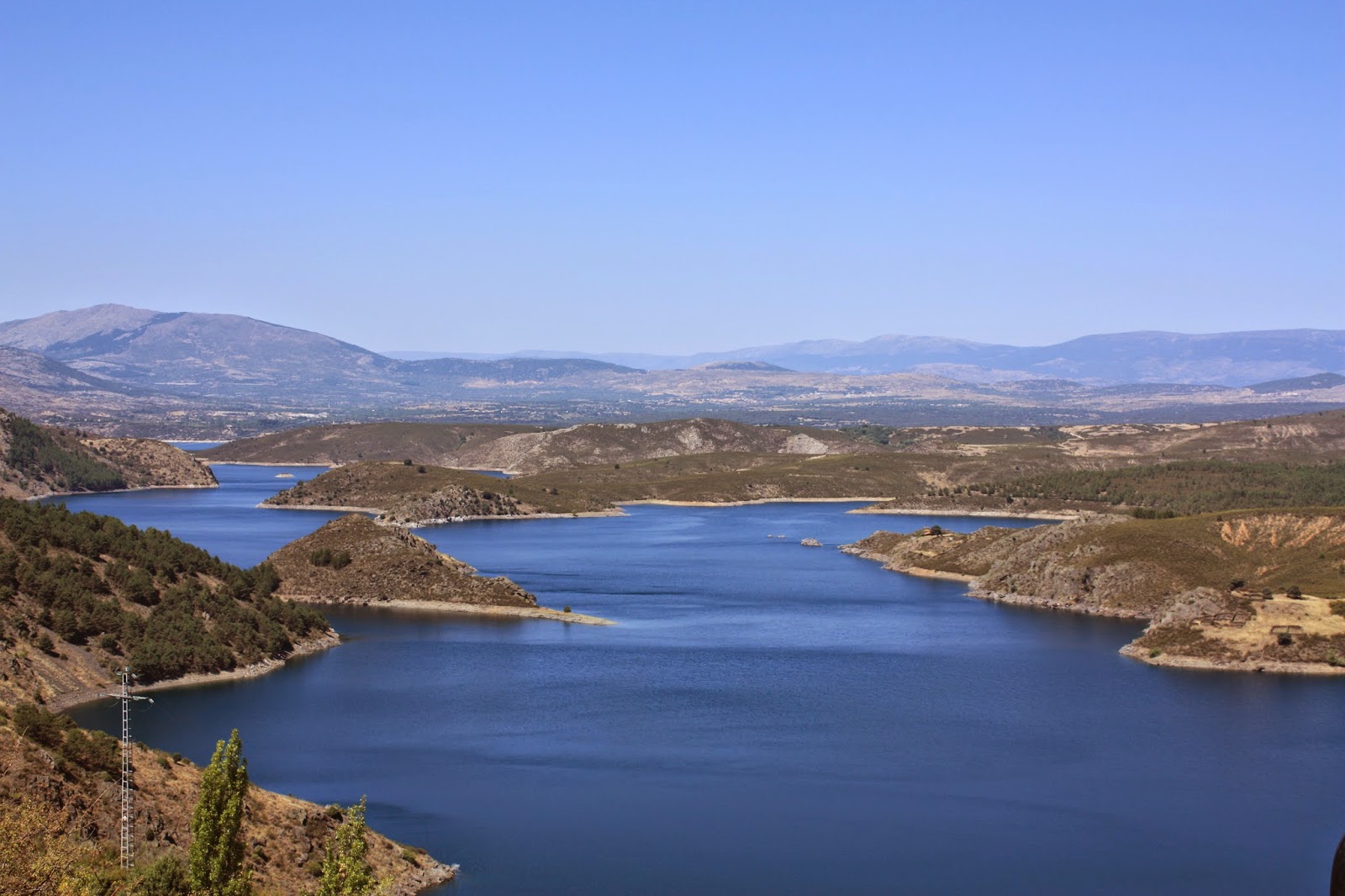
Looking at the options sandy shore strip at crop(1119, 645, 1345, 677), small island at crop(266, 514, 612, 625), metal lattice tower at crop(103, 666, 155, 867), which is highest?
metal lattice tower at crop(103, 666, 155, 867)

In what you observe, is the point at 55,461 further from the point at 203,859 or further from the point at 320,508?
the point at 203,859

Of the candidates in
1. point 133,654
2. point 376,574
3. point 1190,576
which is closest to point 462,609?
point 376,574

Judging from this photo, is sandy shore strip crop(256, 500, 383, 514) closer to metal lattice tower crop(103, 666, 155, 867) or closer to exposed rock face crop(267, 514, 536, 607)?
exposed rock face crop(267, 514, 536, 607)

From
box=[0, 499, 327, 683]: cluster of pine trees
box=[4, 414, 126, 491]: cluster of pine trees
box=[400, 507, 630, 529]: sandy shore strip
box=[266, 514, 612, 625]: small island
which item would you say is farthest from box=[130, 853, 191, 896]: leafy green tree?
box=[4, 414, 126, 491]: cluster of pine trees

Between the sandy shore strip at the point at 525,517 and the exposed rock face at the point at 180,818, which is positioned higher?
the exposed rock face at the point at 180,818

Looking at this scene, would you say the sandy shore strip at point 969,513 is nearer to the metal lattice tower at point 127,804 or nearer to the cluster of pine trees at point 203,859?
the metal lattice tower at point 127,804

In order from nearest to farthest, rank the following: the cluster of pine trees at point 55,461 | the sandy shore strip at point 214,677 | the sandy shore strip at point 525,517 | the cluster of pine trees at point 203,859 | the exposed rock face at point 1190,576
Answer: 1. the cluster of pine trees at point 203,859
2. the sandy shore strip at point 214,677
3. the exposed rock face at point 1190,576
4. the sandy shore strip at point 525,517
5. the cluster of pine trees at point 55,461

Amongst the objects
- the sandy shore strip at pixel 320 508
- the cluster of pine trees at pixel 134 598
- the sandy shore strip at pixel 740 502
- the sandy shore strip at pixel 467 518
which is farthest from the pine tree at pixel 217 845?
the sandy shore strip at pixel 740 502

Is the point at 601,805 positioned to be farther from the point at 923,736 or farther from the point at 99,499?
the point at 99,499
